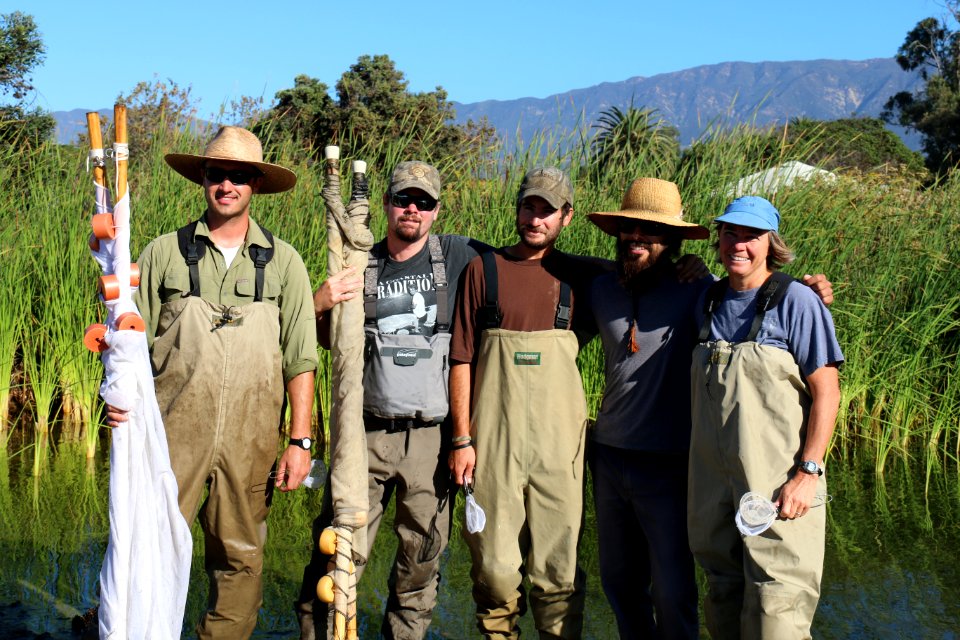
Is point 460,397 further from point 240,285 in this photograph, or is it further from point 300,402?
point 240,285

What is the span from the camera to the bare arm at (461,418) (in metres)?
3.34

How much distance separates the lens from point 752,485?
9.41ft

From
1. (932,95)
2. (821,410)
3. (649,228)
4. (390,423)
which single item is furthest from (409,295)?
(932,95)

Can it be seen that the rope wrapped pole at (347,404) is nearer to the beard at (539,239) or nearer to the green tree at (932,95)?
the beard at (539,239)

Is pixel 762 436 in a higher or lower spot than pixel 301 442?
higher

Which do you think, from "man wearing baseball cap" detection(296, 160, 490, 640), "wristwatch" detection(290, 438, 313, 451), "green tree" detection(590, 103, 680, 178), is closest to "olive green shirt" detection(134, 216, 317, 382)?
"man wearing baseball cap" detection(296, 160, 490, 640)

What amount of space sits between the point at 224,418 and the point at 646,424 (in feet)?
4.72

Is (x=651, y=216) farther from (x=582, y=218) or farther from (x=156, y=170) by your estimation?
(x=156, y=170)

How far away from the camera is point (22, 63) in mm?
17516

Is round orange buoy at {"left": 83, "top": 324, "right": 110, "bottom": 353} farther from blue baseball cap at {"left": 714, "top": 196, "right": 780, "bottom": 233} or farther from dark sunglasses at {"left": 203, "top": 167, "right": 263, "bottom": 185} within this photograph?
blue baseball cap at {"left": 714, "top": 196, "right": 780, "bottom": 233}

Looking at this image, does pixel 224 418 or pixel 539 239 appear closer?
pixel 224 418

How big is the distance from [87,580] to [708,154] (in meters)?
4.72

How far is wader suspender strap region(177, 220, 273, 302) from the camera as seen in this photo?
122 inches

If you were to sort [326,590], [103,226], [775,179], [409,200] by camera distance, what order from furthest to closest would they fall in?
[775,179], [409,200], [326,590], [103,226]
